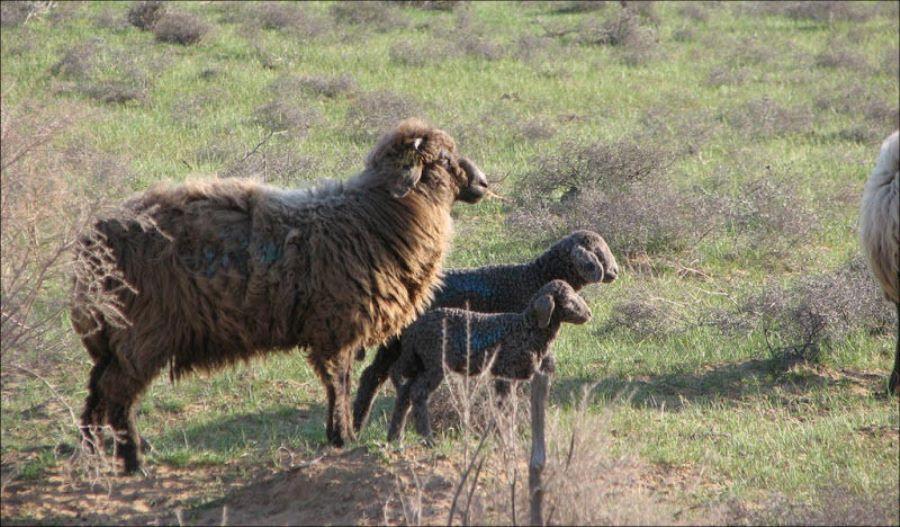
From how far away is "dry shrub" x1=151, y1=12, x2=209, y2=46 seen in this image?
2139cm

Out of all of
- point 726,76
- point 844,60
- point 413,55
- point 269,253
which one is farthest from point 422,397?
point 844,60

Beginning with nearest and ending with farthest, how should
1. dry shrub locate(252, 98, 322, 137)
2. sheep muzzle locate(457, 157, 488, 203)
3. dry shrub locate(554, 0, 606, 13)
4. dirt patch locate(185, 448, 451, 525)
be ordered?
1. dirt patch locate(185, 448, 451, 525)
2. sheep muzzle locate(457, 157, 488, 203)
3. dry shrub locate(252, 98, 322, 137)
4. dry shrub locate(554, 0, 606, 13)

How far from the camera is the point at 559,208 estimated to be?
1417 cm

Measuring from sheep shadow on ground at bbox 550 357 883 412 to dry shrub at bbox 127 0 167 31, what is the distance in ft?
49.4

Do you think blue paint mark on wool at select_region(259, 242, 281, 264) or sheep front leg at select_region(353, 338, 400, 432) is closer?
blue paint mark on wool at select_region(259, 242, 281, 264)

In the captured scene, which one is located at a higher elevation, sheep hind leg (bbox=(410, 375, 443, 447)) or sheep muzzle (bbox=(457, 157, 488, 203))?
sheep muzzle (bbox=(457, 157, 488, 203))

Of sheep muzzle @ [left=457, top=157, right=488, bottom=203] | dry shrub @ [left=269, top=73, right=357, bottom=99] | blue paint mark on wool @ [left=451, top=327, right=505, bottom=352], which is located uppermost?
dry shrub @ [left=269, top=73, right=357, bottom=99]

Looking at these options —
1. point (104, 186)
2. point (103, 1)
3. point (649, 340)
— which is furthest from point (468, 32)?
point (649, 340)

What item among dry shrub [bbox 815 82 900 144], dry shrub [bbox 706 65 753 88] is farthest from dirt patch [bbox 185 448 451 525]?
dry shrub [bbox 706 65 753 88]

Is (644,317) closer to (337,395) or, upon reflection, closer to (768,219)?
(768,219)

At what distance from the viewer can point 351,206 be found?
8062 mm

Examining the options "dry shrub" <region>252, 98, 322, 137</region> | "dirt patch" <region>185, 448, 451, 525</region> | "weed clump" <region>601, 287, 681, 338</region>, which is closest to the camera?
"dirt patch" <region>185, 448, 451, 525</region>

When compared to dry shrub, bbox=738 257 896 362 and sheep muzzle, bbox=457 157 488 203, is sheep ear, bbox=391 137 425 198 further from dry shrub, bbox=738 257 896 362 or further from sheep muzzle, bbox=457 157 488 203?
dry shrub, bbox=738 257 896 362

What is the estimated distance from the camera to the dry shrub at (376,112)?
17.2 m
